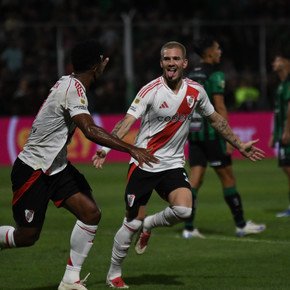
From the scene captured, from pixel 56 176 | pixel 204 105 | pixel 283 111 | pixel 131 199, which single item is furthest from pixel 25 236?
pixel 283 111

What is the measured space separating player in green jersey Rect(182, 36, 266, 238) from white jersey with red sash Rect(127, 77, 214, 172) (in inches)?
118

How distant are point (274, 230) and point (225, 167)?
1.15 metres

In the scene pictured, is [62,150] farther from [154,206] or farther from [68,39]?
[68,39]

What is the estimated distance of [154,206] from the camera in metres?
17.1

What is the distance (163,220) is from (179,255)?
1.71 metres

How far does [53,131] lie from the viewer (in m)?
9.28

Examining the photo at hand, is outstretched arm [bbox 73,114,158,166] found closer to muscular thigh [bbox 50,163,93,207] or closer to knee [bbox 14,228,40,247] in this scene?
muscular thigh [bbox 50,163,93,207]

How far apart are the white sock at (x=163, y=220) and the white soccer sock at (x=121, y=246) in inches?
12.0

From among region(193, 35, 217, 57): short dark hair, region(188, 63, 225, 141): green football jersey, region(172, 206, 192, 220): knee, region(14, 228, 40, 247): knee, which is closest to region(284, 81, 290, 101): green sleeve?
region(188, 63, 225, 141): green football jersey

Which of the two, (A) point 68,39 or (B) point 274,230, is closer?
(B) point 274,230

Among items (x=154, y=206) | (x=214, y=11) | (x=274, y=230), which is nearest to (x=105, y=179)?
(x=154, y=206)

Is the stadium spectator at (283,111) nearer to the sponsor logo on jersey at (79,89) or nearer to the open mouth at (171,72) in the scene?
the open mouth at (171,72)

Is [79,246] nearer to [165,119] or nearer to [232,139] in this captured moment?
[165,119]

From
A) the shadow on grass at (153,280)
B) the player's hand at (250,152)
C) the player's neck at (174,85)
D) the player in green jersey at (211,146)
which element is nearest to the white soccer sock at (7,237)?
the shadow on grass at (153,280)
